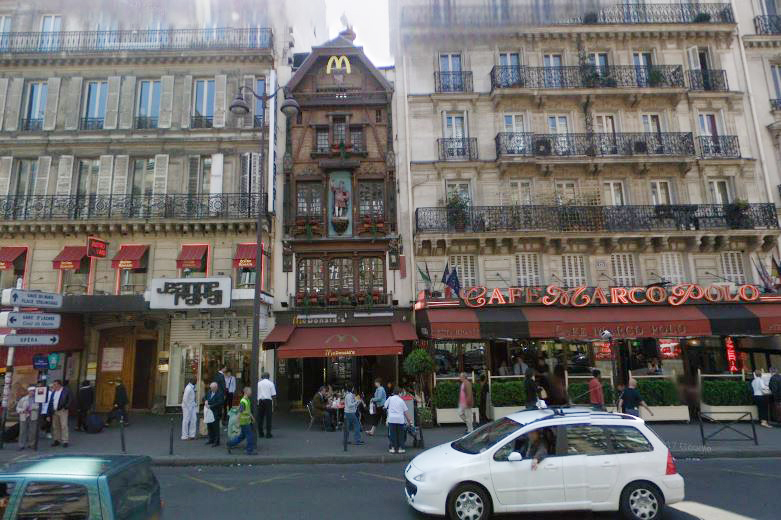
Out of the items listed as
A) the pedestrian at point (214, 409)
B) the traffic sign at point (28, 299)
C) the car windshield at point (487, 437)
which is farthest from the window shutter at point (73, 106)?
the car windshield at point (487, 437)

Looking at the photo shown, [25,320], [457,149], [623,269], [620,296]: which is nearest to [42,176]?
[25,320]

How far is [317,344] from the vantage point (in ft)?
50.6

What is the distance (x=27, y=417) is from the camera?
1167 centimetres

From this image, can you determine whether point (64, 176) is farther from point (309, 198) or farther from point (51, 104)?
point (309, 198)

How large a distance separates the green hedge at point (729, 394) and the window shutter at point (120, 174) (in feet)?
78.0

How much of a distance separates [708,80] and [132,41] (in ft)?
87.0

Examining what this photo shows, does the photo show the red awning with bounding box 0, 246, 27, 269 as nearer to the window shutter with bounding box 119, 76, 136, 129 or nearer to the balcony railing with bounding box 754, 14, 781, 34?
the window shutter with bounding box 119, 76, 136, 129

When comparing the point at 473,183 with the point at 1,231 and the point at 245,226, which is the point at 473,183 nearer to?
the point at 245,226

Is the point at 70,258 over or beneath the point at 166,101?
beneath

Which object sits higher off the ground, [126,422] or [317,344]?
[317,344]

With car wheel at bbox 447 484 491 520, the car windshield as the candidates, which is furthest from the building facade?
car wheel at bbox 447 484 491 520

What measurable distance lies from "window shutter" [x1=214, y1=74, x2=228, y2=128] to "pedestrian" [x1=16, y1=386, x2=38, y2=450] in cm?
1230

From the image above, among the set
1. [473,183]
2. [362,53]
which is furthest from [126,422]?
[362,53]

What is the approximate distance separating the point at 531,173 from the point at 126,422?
18.8m
